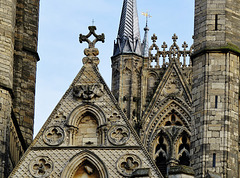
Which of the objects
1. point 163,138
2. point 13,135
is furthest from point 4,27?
point 163,138

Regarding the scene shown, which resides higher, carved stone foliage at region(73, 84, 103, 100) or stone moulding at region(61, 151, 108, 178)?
carved stone foliage at region(73, 84, 103, 100)

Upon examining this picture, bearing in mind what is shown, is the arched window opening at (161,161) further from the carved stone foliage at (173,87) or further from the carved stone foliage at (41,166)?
the carved stone foliage at (41,166)

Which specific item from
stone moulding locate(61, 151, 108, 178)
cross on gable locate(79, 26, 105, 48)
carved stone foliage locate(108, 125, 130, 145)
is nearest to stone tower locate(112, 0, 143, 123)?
cross on gable locate(79, 26, 105, 48)

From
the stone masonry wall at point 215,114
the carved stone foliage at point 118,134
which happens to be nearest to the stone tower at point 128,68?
the stone masonry wall at point 215,114

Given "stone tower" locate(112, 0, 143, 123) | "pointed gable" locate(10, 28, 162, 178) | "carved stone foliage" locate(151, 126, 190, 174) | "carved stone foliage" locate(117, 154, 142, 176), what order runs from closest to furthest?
1. "carved stone foliage" locate(117, 154, 142, 176)
2. "pointed gable" locate(10, 28, 162, 178)
3. "carved stone foliage" locate(151, 126, 190, 174)
4. "stone tower" locate(112, 0, 143, 123)

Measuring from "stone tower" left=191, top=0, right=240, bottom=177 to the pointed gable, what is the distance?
165 cm

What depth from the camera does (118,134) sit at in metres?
32.5

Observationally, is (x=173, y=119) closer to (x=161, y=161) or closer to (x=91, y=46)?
(x=161, y=161)

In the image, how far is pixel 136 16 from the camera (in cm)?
6294

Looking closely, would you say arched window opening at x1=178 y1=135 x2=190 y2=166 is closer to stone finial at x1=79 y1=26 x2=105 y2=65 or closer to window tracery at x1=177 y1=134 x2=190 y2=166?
window tracery at x1=177 y1=134 x2=190 y2=166

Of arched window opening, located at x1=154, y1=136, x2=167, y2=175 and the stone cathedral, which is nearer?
the stone cathedral

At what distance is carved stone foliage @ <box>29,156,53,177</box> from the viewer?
31984mm

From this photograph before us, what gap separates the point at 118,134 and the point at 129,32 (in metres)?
29.6

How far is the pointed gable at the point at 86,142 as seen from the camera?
32.0m
